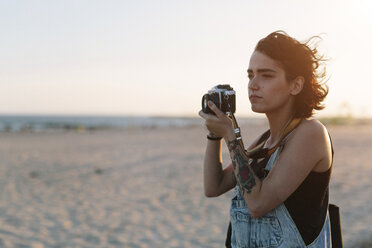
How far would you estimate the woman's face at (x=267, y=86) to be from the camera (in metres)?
1.53

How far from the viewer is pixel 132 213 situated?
20.2 feet

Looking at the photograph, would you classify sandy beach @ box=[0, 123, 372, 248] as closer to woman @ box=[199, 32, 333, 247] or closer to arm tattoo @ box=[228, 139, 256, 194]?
woman @ box=[199, 32, 333, 247]

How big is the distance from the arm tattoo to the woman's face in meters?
0.20

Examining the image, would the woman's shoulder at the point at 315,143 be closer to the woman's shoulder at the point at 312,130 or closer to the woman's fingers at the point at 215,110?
the woman's shoulder at the point at 312,130

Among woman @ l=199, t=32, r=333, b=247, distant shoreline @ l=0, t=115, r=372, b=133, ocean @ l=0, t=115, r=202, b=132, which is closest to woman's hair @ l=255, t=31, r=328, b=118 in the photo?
woman @ l=199, t=32, r=333, b=247

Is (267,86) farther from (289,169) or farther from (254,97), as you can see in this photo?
(289,169)

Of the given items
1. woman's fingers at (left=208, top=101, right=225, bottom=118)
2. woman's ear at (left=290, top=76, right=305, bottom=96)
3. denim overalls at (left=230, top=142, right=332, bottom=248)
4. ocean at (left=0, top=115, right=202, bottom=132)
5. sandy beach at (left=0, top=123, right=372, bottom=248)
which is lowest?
ocean at (left=0, top=115, right=202, bottom=132)

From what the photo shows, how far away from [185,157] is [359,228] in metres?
7.41

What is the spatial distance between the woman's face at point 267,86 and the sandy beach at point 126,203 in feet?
11.6

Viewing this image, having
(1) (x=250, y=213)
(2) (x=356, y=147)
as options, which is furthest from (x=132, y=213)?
(2) (x=356, y=147)

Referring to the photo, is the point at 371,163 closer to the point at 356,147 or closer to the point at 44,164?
the point at 356,147

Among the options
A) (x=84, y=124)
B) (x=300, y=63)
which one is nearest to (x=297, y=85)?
(x=300, y=63)

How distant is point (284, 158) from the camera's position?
144 centimetres

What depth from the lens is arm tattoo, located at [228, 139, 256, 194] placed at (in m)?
1.46
